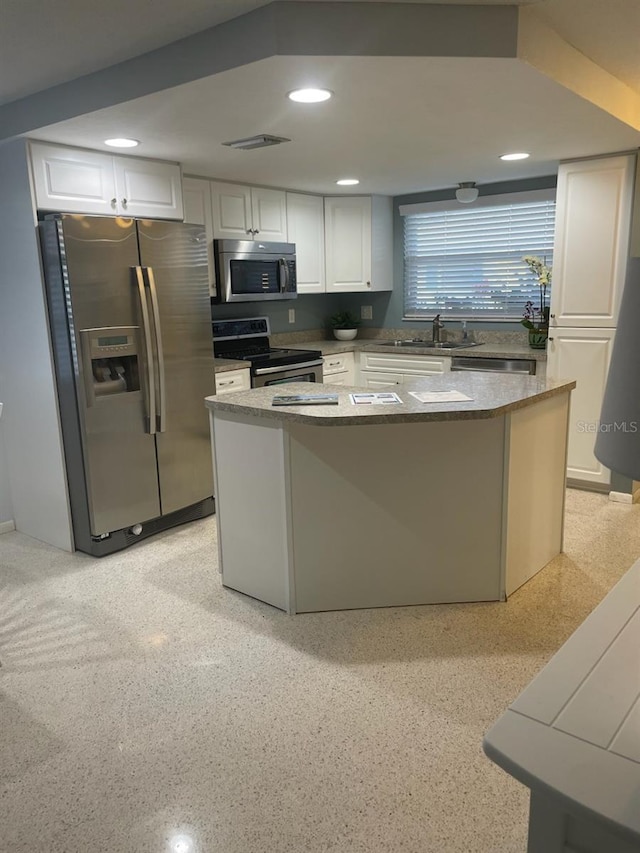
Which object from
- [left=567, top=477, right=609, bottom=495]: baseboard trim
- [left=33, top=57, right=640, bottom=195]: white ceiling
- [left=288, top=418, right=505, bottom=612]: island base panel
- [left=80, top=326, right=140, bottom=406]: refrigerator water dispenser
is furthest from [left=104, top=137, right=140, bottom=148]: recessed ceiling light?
[left=567, top=477, right=609, bottom=495]: baseboard trim

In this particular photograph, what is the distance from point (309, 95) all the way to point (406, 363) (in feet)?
9.44

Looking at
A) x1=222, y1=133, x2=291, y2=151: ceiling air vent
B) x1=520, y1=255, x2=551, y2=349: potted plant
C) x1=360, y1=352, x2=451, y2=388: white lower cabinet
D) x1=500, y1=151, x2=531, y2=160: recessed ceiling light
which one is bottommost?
x1=360, y1=352, x2=451, y2=388: white lower cabinet

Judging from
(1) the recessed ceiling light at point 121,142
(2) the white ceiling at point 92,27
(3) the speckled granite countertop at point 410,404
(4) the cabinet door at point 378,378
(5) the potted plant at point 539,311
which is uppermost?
(2) the white ceiling at point 92,27

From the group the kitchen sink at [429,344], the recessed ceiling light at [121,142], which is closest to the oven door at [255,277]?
the kitchen sink at [429,344]

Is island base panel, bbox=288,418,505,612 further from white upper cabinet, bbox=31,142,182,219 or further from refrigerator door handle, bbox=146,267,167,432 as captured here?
white upper cabinet, bbox=31,142,182,219

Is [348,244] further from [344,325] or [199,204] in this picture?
[199,204]

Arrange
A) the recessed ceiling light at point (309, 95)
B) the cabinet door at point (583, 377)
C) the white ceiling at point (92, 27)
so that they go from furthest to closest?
the cabinet door at point (583, 377) < the recessed ceiling light at point (309, 95) < the white ceiling at point (92, 27)

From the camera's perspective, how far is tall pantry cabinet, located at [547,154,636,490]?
12.8 feet

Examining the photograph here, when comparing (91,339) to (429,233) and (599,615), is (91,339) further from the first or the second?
(429,233)

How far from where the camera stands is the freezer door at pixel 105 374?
3.19 metres

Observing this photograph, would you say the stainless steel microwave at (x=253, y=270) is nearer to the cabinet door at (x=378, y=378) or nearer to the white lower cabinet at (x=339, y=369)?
the white lower cabinet at (x=339, y=369)

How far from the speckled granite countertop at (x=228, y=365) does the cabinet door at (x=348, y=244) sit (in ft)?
4.67

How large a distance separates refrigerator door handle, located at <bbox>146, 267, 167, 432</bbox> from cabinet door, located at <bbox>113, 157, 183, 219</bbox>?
0.41 metres

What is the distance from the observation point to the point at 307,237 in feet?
17.0
